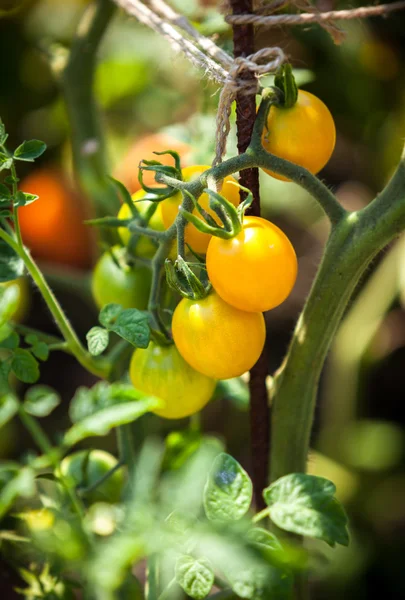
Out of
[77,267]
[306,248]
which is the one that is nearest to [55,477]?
[77,267]

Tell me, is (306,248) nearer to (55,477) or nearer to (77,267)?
(77,267)

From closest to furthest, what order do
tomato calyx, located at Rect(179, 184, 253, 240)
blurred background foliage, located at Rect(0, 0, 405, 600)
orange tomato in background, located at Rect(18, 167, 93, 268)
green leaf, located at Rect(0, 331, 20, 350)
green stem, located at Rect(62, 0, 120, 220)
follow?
tomato calyx, located at Rect(179, 184, 253, 240) < green leaf, located at Rect(0, 331, 20, 350) < green stem, located at Rect(62, 0, 120, 220) < blurred background foliage, located at Rect(0, 0, 405, 600) < orange tomato in background, located at Rect(18, 167, 93, 268)

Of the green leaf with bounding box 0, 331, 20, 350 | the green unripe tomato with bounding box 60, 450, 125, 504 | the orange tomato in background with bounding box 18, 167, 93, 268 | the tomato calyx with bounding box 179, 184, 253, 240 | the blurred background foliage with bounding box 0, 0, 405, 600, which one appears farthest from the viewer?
the orange tomato in background with bounding box 18, 167, 93, 268

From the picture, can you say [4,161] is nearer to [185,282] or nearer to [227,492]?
[185,282]

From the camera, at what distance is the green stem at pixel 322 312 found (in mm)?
444

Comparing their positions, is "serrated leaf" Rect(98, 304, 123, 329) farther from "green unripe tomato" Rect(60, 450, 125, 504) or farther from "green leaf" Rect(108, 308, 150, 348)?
"green unripe tomato" Rect(60, 450, 125, 504)

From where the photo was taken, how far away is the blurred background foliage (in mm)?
935

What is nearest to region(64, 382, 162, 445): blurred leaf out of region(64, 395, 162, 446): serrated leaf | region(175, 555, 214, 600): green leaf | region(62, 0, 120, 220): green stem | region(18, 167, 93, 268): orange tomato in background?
region(64, 395, 162, 446): serrated leaf

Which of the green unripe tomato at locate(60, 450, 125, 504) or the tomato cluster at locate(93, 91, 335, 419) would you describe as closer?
the tomato cluster at locate(93, 91, 335, 419)

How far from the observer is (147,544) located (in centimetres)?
42

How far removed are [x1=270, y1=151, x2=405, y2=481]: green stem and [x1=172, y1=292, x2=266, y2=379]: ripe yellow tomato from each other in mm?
65

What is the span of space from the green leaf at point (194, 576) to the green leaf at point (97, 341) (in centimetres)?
Result: 15

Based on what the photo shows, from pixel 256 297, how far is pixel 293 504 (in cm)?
15

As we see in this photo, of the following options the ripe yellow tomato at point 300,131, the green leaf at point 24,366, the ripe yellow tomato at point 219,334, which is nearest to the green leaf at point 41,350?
the green leaf at point 24,366
